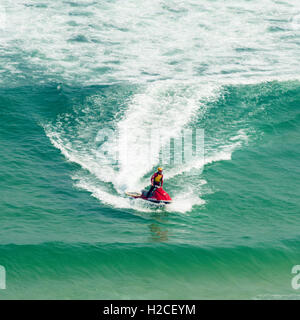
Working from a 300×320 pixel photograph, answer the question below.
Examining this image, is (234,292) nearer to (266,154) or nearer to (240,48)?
(266,154)

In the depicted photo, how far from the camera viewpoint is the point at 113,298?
2323 centimetres

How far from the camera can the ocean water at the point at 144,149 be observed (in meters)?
26.0

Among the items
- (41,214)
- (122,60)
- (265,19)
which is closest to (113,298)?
(41,214)

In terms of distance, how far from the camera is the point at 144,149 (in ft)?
124

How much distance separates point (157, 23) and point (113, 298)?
4285cm

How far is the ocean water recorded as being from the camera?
26.0 meters

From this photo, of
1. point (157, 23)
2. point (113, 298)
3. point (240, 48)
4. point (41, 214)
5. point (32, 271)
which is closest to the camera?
point (113, 298)

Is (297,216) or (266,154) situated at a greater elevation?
(266,154)
